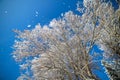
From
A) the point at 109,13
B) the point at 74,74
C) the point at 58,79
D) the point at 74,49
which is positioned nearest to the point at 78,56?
the point at 74,49

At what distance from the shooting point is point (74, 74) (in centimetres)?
1327

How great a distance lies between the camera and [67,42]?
12992mm

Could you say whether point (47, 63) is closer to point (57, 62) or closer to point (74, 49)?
point (57, 62)

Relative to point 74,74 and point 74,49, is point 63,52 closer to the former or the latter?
point 74,49

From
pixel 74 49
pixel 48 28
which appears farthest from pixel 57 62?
pixel 48 28

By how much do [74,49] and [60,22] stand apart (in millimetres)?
2016

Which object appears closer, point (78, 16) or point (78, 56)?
point (78, 56)

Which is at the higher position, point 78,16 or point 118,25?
point 78,16

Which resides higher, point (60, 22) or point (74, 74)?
point (60, 22)

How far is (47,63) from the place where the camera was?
1295cm

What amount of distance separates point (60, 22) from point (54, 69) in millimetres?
3022

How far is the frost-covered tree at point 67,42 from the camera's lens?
500 inches

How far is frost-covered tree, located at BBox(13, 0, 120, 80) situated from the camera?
12688 millimetres

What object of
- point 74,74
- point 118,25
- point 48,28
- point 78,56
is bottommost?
point 74,74
